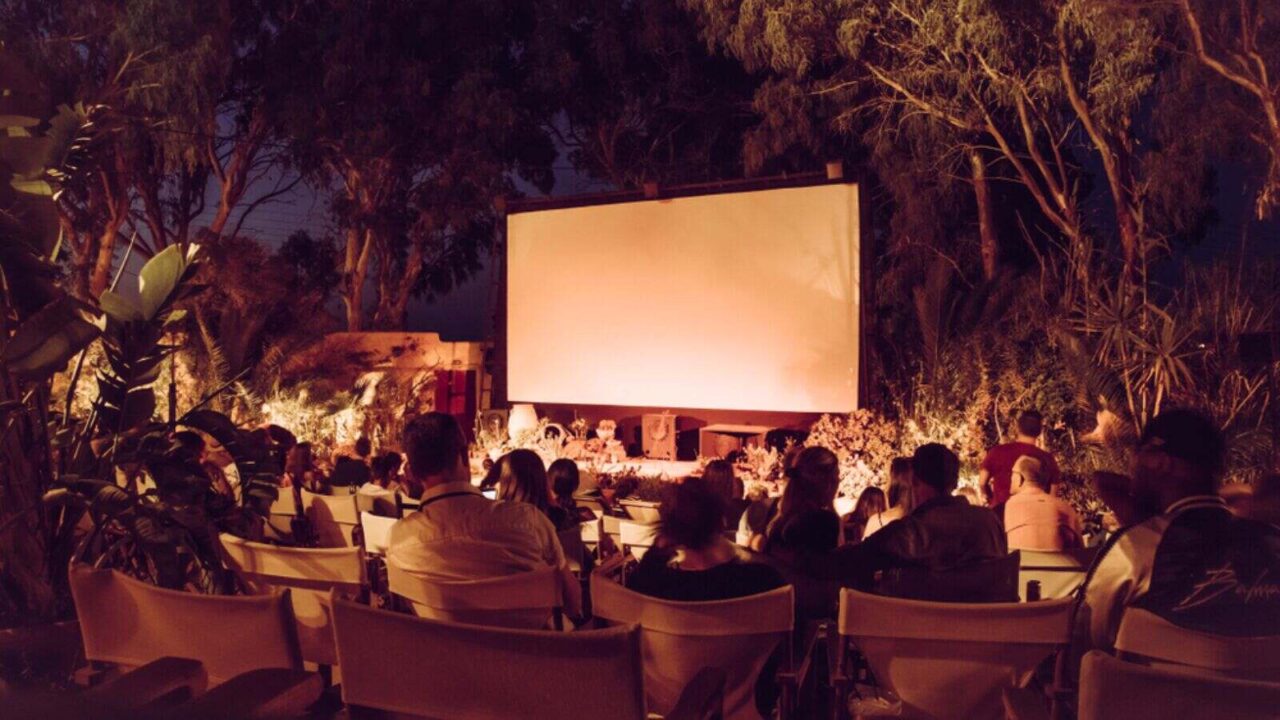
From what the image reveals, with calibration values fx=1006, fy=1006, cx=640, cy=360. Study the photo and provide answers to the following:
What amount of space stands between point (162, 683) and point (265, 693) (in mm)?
219

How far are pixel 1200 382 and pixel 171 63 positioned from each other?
38.6 ft

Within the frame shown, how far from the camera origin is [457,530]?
2.65 metres

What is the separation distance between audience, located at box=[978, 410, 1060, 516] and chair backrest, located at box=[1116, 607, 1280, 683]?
381 centimetres

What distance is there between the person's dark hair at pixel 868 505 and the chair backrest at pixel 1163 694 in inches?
110

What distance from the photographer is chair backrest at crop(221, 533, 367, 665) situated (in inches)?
105

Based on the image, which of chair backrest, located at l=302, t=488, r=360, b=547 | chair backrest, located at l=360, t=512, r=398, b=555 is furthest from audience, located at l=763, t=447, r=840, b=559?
chair backrest, located at l=302, t=488, r=360, b=547

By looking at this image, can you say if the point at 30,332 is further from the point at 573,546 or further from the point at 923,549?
the point at 923,549

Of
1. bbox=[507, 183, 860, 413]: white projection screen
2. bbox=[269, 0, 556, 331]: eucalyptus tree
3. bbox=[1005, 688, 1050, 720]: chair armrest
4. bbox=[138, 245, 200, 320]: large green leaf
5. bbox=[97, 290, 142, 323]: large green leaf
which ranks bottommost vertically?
bbox=[1005, 688, 1050, 720]: chair armrest

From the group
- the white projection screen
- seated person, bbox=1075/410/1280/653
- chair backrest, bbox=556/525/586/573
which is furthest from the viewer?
the white projection screen

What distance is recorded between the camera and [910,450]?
27.6ft

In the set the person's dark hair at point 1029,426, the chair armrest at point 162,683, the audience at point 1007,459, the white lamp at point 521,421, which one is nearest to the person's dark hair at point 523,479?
the chair armrest at point 162,683

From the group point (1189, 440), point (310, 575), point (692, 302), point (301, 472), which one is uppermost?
point (692, 302)

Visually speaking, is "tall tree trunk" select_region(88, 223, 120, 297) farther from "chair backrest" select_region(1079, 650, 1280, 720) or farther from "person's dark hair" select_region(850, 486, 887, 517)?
"chair backrest" select_region(1079, 650, 1280, 720)

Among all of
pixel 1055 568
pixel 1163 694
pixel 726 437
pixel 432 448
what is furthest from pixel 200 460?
pixel 726 437
